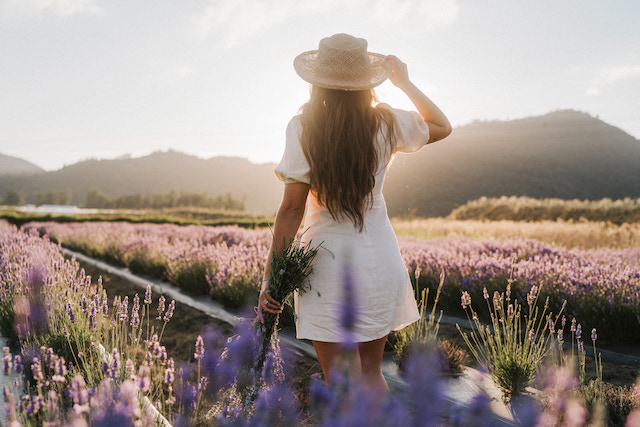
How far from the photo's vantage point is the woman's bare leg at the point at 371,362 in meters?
1.85

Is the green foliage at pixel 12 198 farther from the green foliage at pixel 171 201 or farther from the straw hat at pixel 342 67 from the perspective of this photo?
the straw hat at pixel 342 67

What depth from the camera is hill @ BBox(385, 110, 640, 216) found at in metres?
63.9

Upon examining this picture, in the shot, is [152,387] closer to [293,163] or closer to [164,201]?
[293,163]

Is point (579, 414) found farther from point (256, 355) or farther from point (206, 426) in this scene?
point (206, 426)

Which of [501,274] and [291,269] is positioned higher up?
[291,269]

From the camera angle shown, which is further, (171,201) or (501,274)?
(171,201)

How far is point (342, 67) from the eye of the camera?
68.9 inches

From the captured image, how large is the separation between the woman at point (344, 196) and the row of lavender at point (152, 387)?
0.30 meters

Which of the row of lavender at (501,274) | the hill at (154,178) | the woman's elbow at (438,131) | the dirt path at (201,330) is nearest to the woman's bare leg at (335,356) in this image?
the woman's elbow at (438,131)

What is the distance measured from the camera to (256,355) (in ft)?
6.39

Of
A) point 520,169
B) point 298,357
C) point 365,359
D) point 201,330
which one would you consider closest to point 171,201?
point 520,169

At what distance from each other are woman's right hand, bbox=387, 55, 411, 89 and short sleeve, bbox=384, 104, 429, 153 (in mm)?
205

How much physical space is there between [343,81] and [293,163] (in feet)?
1.33

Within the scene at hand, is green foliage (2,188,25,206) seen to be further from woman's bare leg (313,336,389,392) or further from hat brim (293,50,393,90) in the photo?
woman's bare leg (313,336,389,392)
